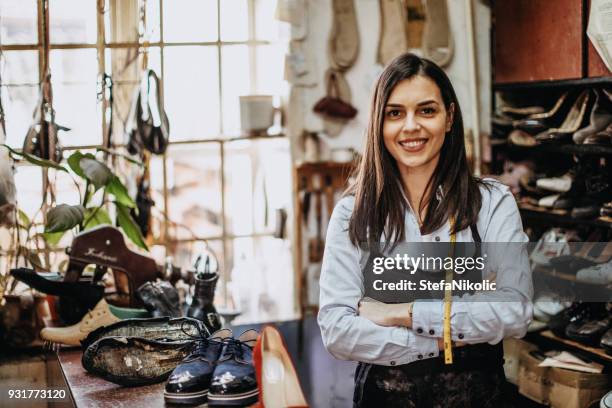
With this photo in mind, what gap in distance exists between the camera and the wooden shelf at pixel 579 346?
Answer: 3562 millimetres

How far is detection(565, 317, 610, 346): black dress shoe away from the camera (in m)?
3.62

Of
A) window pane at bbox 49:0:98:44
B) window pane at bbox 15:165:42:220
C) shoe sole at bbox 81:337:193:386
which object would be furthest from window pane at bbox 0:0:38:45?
shoe sole at bbox 81:337:193:386

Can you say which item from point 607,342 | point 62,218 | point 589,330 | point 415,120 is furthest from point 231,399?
point 589,330

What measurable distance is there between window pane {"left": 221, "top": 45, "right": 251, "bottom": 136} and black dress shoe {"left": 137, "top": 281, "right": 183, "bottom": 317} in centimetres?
170

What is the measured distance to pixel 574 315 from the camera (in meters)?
3.79

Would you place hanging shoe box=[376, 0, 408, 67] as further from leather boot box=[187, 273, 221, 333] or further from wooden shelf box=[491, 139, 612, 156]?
leather boot box=[187, 273, 221, 333]

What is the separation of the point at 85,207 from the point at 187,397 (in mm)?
1425

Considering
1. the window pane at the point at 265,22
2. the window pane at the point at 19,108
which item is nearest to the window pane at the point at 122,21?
the window pane at the point at 19,108

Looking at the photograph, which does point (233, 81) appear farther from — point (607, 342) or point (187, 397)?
point (187, 397)

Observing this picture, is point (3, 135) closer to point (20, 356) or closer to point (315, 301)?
point (20, 356)

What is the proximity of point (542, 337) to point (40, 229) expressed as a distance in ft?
8.12

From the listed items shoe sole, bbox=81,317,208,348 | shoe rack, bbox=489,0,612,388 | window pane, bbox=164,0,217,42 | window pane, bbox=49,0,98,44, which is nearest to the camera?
shoe sole, bbox=81,317,208,348

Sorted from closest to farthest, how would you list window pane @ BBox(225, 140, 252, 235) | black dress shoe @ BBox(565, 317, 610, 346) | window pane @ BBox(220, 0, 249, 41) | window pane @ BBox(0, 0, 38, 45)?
black dress shoe @ BBox(565, 317, 610, 346)
window pane @ BBox(0, 0, 38, 45)
window pane @ BBox(220, 0, 249, 41)
window pane @ BBox(225, 140, 252, 235)

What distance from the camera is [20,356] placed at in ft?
10.5
